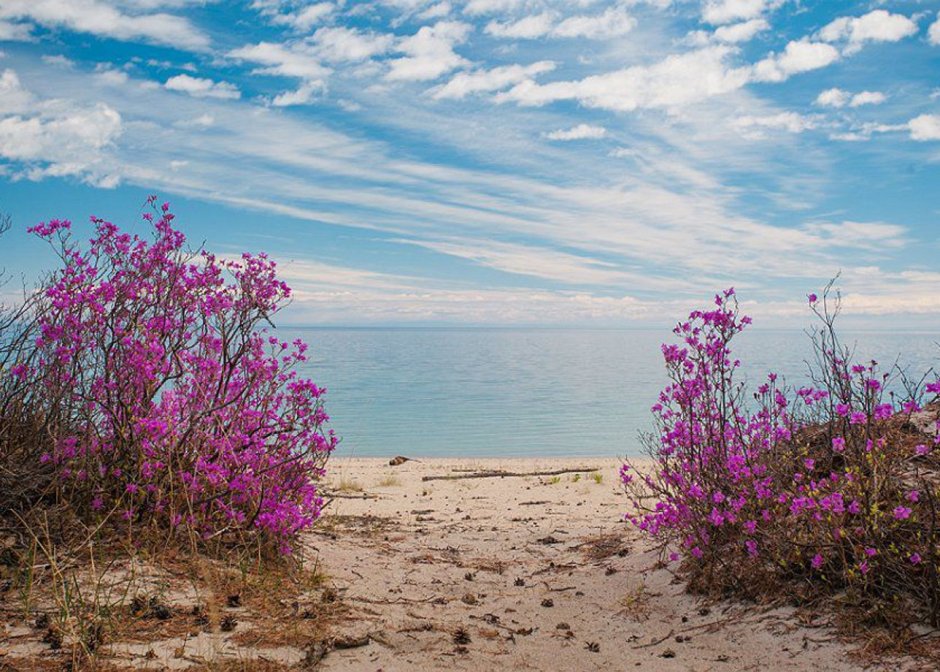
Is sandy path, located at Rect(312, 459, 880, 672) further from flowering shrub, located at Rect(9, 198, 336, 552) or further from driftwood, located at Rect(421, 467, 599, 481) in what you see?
driftwood, located at Rect(421, 467, 599, 481)

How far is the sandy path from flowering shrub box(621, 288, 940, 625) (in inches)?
18.7

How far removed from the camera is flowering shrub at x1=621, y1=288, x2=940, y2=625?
201 inches

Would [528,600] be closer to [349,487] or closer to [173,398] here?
[173,398]

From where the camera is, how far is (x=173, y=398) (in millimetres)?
7176

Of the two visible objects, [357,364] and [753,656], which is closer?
[753,656]

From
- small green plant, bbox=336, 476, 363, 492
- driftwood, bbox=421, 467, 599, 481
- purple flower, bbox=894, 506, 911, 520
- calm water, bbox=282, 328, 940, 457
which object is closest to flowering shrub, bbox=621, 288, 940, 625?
purple flower, bbox=894, 506, 911, 520

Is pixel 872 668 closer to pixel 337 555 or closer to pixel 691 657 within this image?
pixel 691 657

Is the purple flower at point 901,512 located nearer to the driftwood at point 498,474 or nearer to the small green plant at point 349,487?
the small green plant at point 349,487

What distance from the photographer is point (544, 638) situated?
18.9 ft

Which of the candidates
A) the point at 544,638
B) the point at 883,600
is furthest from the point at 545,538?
the point at 883,600

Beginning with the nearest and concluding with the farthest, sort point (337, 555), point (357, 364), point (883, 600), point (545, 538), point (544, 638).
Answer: point (883, 600) < point (544, 638) < point (337, 555) < point (545, 538) < point (357, 364)

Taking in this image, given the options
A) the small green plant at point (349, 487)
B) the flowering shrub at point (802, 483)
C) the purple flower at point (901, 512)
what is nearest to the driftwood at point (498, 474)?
the small green plant at point (349, 487)

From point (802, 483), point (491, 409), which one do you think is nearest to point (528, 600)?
point (802, 483)

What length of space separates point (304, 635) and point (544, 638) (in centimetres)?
195
